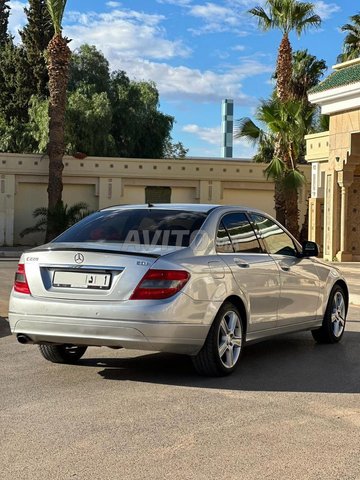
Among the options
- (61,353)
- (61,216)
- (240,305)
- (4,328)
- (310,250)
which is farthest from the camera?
(61,216)

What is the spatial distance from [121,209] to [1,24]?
57.0 meters

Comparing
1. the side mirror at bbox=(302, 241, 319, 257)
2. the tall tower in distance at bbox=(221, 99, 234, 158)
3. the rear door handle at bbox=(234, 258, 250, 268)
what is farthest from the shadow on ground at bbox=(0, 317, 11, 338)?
the tall tower in distance at bbox=(221, 99, 234, 158)

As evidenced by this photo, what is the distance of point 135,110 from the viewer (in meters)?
47.0

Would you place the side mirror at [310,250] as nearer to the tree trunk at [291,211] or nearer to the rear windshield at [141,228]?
the rear windshield at [141,228]

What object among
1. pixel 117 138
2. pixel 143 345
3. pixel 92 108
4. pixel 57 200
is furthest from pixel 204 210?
pixel 117 138

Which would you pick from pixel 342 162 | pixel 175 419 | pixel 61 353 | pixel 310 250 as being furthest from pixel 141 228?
pixel 342 162

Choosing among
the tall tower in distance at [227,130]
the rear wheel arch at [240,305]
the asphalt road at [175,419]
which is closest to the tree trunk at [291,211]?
the asphalt road at [175,419]

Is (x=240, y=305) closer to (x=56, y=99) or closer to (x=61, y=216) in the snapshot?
(x=61, y=216)

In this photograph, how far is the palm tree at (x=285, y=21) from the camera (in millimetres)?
28719

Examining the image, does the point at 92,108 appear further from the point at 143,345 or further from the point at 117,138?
the point at 143,345

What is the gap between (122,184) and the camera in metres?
40.7

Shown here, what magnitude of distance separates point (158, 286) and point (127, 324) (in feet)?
1.35

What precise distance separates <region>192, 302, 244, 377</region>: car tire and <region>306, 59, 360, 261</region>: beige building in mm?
18012

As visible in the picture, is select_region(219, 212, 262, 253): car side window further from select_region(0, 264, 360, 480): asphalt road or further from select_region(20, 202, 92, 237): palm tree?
select_region(20, 202, 92, 237): palm tree
